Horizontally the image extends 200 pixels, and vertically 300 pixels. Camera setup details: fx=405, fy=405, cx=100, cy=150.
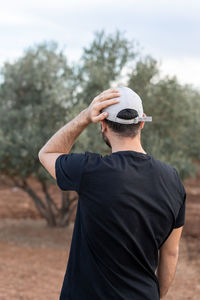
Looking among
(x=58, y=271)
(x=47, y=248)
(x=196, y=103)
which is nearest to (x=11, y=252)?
(x=47, y=248)

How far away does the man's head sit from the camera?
178 centimetres

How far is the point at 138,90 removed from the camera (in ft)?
26.7

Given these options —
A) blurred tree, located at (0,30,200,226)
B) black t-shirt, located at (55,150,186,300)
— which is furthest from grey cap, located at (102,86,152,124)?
blurred tree, located at (0,30,200,226)

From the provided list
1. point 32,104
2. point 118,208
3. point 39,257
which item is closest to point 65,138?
point 118,208

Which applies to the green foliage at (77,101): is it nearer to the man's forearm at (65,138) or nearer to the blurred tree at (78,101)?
the blurred tree at (78,101)

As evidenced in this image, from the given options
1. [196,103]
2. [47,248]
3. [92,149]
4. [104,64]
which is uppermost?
A: [104,64]

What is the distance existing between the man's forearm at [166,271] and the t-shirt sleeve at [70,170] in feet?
2.04

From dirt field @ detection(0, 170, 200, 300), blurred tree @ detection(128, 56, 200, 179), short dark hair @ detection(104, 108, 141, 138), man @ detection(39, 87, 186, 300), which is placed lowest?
dirt field @ detection(0, 170, 200, 300)

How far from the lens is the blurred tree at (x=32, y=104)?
29.1ft

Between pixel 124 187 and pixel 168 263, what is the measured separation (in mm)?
557

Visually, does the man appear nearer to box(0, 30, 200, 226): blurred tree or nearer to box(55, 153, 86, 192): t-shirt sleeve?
box(55, 153, 86, 192): t-shirt sleeve

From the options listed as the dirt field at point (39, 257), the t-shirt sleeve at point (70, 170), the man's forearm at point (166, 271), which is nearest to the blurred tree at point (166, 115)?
the dirt field at point (39, 257)

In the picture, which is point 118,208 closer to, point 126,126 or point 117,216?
point 117,216

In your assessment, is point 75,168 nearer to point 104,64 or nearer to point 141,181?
point 141,181
